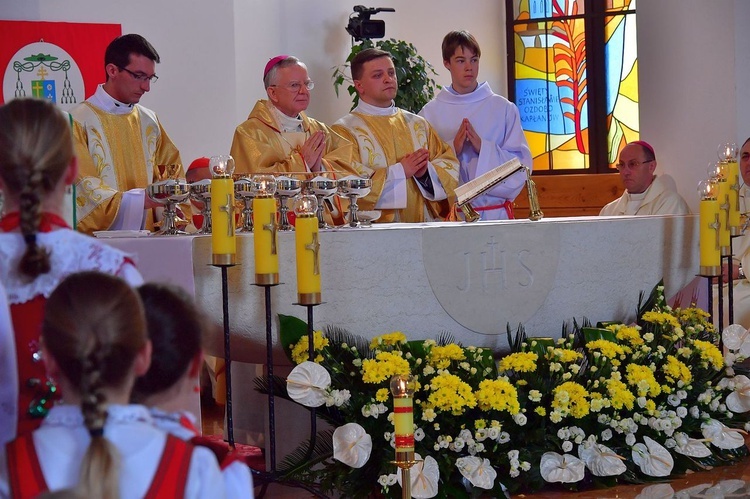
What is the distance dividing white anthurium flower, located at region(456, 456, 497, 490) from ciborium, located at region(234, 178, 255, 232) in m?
1.18

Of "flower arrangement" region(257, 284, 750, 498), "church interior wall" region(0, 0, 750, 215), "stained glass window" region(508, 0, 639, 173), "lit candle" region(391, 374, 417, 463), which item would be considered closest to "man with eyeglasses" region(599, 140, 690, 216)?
"church interior wall" region(0, 0, 750, 215)

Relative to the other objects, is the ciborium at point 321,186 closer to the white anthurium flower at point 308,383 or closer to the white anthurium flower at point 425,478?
the white anthurium flower at point 308,383

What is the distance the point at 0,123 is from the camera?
186 cm

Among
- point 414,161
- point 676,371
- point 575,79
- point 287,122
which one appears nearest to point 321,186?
point 287,122

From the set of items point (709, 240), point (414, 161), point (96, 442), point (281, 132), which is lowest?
point (96, 442)

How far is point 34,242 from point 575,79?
7921 millimetres

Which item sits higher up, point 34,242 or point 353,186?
point 353,186

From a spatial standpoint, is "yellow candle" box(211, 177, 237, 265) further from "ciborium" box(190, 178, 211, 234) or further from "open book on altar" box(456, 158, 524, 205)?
"open book on altar" box(456, 158, 524, 205)

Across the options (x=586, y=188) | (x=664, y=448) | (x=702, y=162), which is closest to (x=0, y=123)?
(x=664, y=448)

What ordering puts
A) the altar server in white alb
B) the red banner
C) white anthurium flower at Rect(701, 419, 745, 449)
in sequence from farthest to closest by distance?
1. the red banner
2. the altar server in white alb
3. white anthurium flower at Rect(701, 419, 745, 449)

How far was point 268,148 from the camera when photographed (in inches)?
198

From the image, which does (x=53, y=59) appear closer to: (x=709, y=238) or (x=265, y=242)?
(x=265, y=242)

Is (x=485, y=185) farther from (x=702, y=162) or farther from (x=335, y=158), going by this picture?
(x=702, y=162)

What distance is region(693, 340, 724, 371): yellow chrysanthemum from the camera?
425cm
